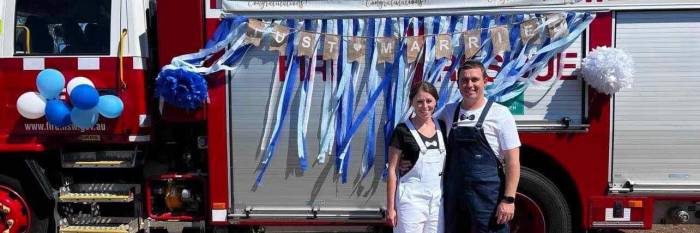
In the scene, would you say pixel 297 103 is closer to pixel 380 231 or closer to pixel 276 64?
pixel 276 64

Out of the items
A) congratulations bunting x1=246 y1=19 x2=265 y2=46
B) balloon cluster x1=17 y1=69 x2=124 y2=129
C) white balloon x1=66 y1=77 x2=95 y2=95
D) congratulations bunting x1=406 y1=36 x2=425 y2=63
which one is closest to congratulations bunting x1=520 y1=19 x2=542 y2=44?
congratulations bunting x1=406 y1=36 x2=425 y2=63

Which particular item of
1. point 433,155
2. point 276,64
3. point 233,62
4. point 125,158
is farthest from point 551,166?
point 125,158

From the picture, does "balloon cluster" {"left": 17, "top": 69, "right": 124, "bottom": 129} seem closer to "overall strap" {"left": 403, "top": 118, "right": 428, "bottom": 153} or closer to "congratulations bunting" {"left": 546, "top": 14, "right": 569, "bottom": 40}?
"overall strap" {"left": 403, "top": 118, "right": 428, "bottom": 153}

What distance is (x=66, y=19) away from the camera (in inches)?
186

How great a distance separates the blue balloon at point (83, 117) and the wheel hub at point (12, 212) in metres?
0.91

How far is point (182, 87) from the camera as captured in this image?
4.39m

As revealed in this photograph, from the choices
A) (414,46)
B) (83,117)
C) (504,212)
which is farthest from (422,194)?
(83,117)

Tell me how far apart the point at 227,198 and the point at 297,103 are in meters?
0.88

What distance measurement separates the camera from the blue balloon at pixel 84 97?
4379 millimetres

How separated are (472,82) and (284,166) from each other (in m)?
1.89

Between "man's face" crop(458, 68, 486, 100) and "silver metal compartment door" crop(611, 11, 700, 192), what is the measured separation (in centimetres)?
166

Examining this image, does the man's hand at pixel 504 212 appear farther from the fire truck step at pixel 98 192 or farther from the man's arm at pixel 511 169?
the fire truck step at pixel 98 192

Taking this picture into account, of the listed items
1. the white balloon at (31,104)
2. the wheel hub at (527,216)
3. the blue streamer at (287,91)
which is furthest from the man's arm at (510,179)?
the white balloon at (31,104)

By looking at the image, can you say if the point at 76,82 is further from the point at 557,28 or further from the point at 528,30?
the point at 557,28
